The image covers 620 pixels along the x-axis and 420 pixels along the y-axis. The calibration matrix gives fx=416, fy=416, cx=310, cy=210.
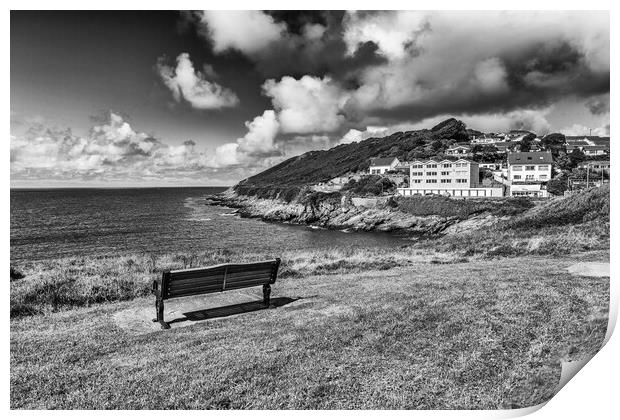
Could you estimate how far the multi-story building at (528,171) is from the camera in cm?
8181

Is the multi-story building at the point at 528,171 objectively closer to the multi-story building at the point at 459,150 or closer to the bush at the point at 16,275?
the multi-story building at the point at 459,150

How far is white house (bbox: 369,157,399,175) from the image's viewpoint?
4600 inches

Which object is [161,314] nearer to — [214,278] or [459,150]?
[214,278]

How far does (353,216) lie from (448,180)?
24.7m

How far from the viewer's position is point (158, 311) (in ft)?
25.0

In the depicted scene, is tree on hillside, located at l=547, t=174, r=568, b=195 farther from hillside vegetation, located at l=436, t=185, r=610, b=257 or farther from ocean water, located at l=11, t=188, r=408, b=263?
hillside vegetation, located at l=436, t=185, r=610, b=257

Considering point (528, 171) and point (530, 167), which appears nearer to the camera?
point (530, 167)


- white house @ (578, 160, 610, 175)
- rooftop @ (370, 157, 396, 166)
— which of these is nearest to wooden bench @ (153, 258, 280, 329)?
white house @ (578, 160, 610, 175)

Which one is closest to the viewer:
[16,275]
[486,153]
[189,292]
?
[189,292]

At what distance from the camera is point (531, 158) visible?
8744 cm

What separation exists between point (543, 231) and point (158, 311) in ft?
59.3

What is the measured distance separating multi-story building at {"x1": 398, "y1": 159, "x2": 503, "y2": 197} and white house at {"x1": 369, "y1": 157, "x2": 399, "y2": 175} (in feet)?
86.5

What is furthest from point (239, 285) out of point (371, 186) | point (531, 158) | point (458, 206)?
point (531, 158)

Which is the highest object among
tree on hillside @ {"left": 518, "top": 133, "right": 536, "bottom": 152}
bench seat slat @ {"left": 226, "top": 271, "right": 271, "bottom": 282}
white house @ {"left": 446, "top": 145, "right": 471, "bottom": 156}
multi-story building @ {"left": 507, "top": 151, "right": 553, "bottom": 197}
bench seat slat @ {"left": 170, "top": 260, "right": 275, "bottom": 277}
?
tree on hillside @ {"left": 518, "top": 133, "right": 536, "bottom": 152}
